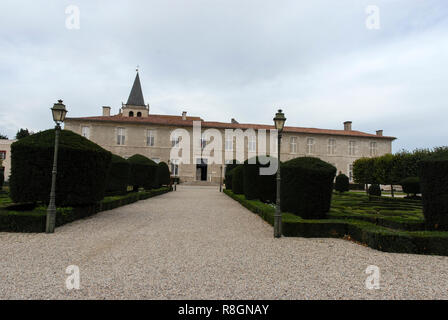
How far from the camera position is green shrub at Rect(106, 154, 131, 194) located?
449 inches

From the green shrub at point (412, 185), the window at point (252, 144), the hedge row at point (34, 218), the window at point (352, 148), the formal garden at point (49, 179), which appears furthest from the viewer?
the window at point (352, 148)

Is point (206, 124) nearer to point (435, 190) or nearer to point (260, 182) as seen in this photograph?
point (260, 182)

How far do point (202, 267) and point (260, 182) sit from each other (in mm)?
6970

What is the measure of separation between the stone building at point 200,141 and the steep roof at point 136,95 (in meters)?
3.79

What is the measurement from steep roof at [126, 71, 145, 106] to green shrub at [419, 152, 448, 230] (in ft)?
119

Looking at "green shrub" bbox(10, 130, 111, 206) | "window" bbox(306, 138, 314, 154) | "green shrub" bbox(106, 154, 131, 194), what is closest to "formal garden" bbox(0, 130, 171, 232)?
"green shrub" bbox(10, 130, 111, 206)

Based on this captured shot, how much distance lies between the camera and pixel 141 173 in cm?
1473

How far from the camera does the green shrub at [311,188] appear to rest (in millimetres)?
6020

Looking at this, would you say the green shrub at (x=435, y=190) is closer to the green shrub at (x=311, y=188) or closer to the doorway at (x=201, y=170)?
the green shrub at (x=311, y=188)

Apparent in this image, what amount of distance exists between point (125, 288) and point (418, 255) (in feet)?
15.0

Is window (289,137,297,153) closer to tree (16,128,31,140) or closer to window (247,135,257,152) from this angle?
window (247,135,257,152)

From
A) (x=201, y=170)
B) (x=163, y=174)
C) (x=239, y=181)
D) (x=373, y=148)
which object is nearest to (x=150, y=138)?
(x=201, y=170)

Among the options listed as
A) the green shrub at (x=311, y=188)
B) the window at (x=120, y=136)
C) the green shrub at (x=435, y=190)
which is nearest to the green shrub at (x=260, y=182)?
the green shrub at (x=311, y=188)

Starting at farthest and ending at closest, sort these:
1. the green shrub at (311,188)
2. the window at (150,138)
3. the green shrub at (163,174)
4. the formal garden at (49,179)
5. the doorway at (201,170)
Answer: the doorway at (201,170)
the window at (150,138)
the green shrub at (163,174)
the green shrub at (311,188)
the formal garden at (49,179)
